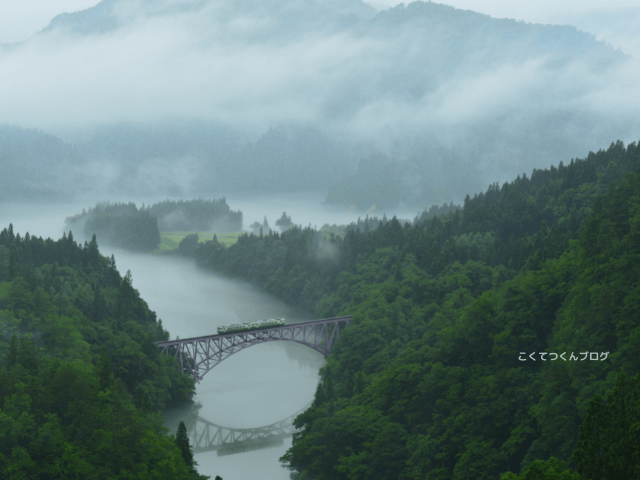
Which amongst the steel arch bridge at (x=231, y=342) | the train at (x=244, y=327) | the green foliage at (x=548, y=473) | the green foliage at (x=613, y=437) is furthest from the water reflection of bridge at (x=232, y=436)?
the green foliage at (x=613, y=437)

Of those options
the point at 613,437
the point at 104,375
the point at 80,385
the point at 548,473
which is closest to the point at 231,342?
the point at 104,375

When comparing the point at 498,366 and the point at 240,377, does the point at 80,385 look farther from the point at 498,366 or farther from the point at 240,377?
the point at 240,377

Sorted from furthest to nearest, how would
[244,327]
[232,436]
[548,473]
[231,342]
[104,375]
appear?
1. [231,342]
2. [244,327]
3. [232,436]
4. [104,375]
5. [548,473]

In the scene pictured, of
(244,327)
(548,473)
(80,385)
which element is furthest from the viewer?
(244,327)

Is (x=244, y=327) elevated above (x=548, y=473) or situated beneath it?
elevated above

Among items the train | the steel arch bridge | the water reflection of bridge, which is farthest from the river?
the train

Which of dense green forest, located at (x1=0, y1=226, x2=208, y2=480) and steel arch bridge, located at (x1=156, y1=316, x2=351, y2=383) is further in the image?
steel arch bridge, located at (x1=156, y1=316, x2=351, y2=383)

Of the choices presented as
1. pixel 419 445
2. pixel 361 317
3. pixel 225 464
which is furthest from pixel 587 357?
pixel 361 317

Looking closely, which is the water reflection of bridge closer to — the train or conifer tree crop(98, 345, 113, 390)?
the train
